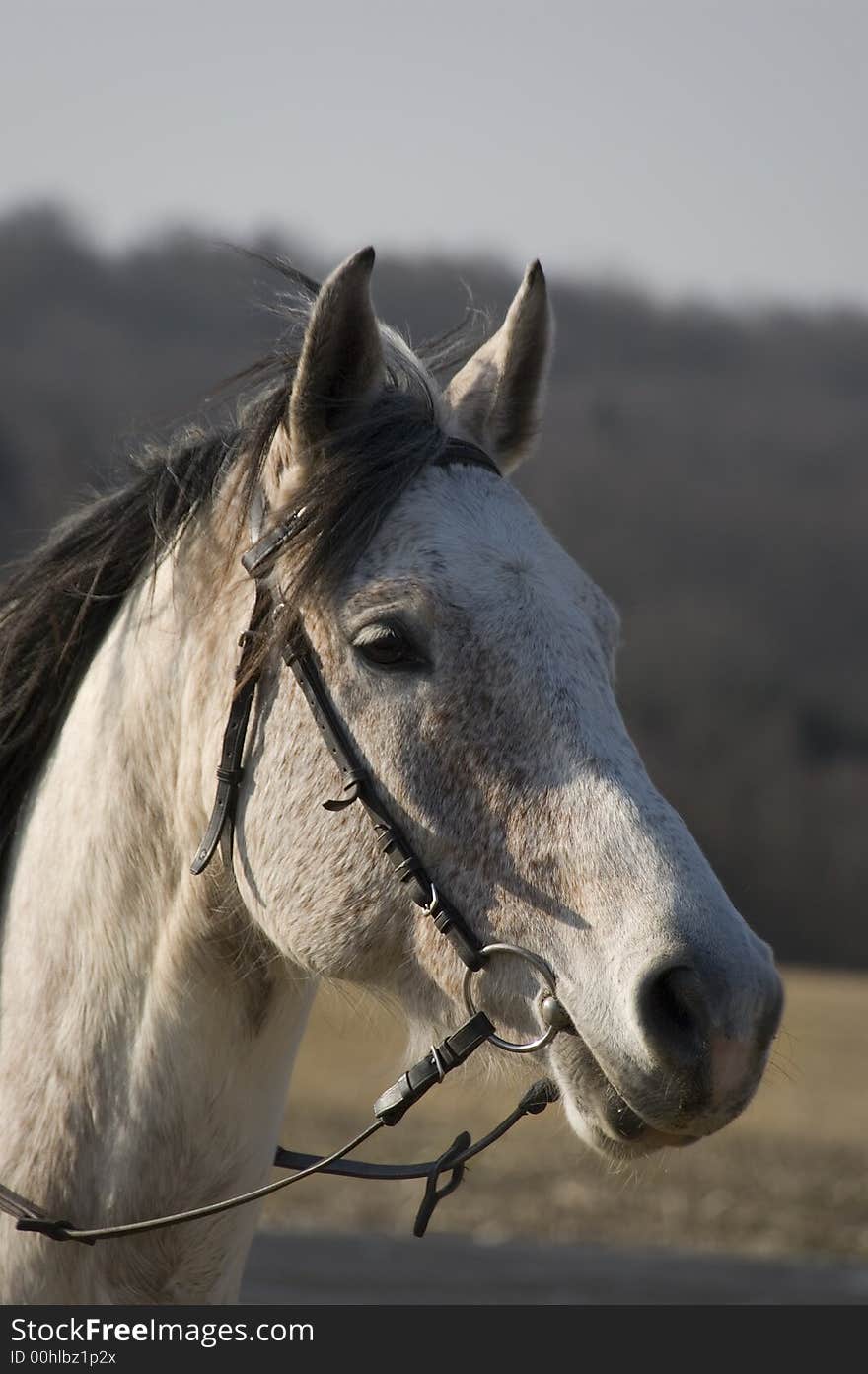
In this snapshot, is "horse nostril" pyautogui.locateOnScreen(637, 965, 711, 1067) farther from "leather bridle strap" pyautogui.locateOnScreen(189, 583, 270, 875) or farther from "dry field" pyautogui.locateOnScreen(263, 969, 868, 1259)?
"dry field" pyautogui.locateOnScreen(263, 969, 868, 1259)

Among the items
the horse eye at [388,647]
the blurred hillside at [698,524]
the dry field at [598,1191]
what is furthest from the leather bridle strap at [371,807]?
the blurred hillside at [698,524]

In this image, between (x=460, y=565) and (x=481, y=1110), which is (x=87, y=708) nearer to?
(x=460, y=565)

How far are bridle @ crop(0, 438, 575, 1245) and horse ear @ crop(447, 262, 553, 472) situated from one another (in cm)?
28

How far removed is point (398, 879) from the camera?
2.77 meters

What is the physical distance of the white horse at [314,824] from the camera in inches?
100

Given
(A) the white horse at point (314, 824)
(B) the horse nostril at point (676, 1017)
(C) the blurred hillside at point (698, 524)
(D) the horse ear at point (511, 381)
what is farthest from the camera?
(C) the blurred hillside at point (698, 524)

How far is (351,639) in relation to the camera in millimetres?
2877

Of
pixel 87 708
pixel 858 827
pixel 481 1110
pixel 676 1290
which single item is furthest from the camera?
pixel 858 827

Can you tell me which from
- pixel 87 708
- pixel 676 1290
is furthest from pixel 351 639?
pixel 676 1290

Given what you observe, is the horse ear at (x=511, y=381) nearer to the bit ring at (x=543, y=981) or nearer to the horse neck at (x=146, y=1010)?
the horse neck at (x=146, y=1010)

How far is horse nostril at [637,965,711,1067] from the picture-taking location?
2408 mm

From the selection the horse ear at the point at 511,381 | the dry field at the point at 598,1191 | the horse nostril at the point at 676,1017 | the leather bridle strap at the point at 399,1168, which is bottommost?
the dry field at the point at 598,1191

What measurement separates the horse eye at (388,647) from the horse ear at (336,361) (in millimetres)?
471

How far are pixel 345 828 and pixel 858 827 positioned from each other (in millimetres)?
57195
